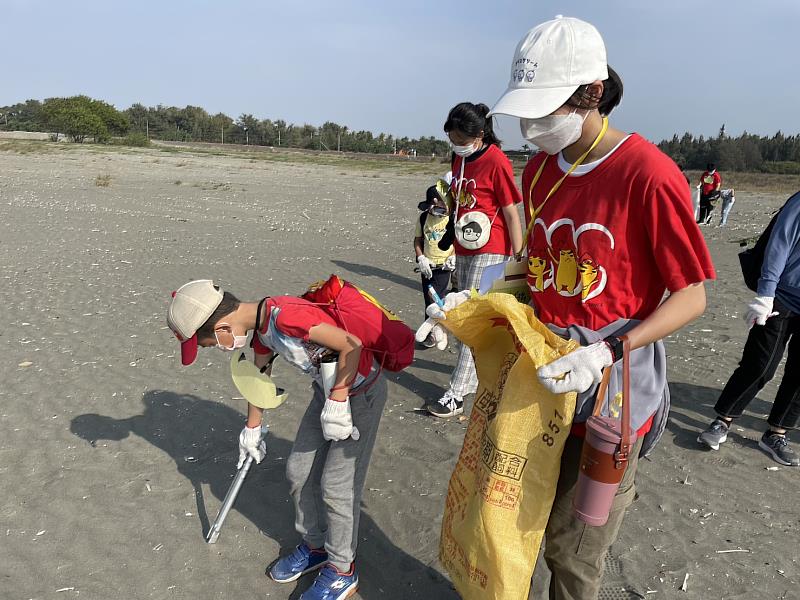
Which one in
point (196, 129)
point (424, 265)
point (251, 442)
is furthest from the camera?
point (196, 129)

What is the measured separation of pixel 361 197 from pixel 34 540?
18.4 meters

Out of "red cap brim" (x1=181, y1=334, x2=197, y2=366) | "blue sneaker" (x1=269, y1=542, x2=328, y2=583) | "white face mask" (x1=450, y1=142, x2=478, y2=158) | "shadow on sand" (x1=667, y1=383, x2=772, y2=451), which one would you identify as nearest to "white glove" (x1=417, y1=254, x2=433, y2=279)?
"white face mask" (x1=450, y1=142, x2=478, y2=158)

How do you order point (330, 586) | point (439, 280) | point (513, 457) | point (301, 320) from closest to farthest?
point (513, 457) < point (301, 320) < point (330, 586) < point (439, 280)

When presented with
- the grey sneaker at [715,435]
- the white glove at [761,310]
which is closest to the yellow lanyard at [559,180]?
the white glove at [761,310]

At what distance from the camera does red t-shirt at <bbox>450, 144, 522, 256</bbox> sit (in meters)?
4.42

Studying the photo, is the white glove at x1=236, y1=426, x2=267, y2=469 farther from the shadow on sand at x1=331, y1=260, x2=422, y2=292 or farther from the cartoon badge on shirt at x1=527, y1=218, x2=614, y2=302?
the shadow on sand at x1=331, y1=260, x2=422, y2=292

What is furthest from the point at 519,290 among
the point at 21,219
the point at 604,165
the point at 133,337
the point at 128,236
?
the point at 21,219

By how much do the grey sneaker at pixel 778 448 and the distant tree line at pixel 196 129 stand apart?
66.8 metres

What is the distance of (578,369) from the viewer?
5.65 feet

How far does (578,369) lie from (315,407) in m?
1.44

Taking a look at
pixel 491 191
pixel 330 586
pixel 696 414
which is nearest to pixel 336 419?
pixel 330 586

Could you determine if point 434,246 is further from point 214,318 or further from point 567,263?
point 567,263

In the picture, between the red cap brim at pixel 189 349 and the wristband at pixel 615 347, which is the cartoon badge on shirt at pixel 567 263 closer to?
the wristband at pixel 615 347

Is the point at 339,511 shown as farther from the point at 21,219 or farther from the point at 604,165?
the point at 21,219
